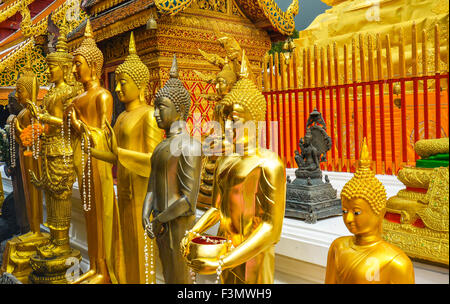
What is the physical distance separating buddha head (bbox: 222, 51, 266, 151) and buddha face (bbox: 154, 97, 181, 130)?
0.41 meters

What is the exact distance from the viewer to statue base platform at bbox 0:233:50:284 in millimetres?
3414

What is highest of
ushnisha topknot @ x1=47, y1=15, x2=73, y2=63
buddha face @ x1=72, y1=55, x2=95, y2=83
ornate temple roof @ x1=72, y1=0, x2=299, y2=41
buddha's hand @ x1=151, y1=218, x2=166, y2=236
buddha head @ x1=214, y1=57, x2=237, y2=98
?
ornate temple roof @ x1=72, y1=0, x2=299, y2=41

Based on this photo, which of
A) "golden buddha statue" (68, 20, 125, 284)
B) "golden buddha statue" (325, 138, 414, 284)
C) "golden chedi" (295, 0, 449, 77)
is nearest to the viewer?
"golden buddha statue" (325, 138, 414, 284)

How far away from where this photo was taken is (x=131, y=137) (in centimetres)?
214

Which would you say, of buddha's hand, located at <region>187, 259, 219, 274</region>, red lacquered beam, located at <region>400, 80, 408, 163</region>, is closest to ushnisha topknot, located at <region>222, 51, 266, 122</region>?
buddha's hand, located at <region>187, 259, 219, 274</region>

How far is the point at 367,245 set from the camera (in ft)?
4.14

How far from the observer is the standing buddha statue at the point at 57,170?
115 inches

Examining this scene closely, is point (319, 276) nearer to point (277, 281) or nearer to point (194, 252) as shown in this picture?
point (277, 281)

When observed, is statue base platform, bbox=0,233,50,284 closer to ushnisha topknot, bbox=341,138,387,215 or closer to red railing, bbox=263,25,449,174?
red railing, bbox=263,25,449,174

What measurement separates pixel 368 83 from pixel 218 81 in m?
1.14

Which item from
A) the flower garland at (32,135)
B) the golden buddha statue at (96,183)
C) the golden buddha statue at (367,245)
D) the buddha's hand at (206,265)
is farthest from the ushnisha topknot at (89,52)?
the golden buddha statue at (367,245)

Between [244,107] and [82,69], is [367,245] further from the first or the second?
[82,69]

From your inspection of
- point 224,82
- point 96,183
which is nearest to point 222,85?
point 224,82

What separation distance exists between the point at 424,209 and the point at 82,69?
200 cm
